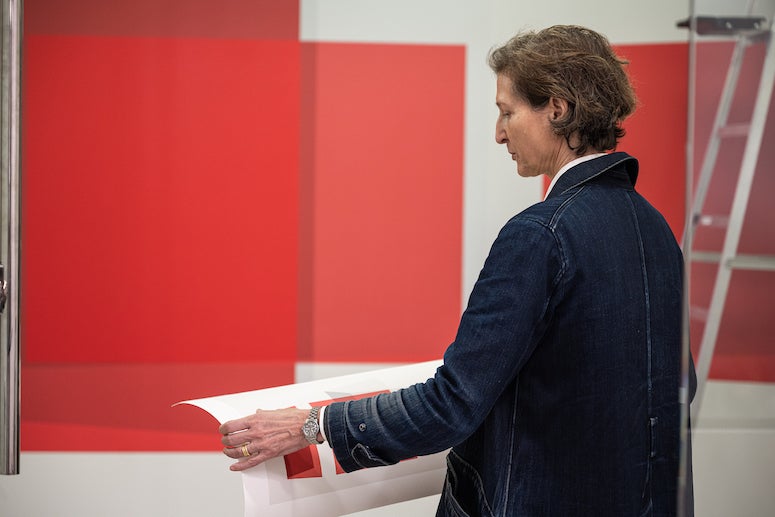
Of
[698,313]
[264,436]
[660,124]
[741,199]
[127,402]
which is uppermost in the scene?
[660,124]

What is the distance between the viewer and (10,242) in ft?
5.88

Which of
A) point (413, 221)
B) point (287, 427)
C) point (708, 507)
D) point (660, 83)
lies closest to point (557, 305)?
point (708, 507)

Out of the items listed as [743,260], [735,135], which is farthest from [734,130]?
[743,260]

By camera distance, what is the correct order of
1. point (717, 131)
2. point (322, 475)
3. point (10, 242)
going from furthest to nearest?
point (10, 242)
point (322, 475)
point (717, 131)

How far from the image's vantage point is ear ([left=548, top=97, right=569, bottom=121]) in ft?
4.11

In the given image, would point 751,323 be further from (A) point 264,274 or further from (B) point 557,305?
(A) point 264,274

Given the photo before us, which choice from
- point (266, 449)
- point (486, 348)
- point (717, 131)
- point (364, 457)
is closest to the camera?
point (717, 131)

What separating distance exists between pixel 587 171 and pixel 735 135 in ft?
1.81

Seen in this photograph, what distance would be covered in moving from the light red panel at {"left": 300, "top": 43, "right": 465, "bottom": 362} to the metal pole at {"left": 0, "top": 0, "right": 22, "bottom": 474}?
1.10m

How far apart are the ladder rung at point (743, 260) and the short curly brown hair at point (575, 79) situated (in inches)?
24.3

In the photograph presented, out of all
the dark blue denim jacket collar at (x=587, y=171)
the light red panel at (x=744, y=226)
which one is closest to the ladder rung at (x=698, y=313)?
the light red panel at (x=744, y=226)

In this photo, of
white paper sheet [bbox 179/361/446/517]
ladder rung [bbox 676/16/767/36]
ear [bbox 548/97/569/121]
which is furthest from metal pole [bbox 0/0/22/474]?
ladder rung [bbox 676/16/767/36]

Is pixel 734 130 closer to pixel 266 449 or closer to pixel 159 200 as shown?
pixel 266 449

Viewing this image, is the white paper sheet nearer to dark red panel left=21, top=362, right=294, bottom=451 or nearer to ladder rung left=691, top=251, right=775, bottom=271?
ladder rung left=691, top=251, right=775, bottom=271
